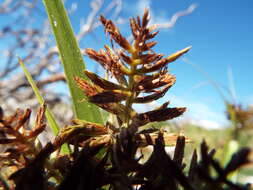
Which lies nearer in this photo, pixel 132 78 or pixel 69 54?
pixel 132 78

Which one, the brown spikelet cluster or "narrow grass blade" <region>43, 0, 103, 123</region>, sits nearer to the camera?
the brown spikelet cluster

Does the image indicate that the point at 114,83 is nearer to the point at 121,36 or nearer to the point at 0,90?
the point at 121,36

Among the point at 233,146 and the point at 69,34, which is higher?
the point at 69,34

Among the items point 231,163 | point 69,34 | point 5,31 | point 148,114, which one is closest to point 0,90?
point 5,31

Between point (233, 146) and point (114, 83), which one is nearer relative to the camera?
point (114, 83)
